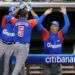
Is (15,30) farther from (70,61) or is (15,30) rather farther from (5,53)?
(70,61)

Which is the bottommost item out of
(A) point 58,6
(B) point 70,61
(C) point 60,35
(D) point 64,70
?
(D) point 64,70

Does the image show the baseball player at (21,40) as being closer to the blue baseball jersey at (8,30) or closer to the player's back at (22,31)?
the player's back at (22,31)

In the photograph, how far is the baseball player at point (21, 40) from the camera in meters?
7.07

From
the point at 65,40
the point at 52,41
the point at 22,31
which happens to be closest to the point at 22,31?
the point at 22,31

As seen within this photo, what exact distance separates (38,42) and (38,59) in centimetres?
400

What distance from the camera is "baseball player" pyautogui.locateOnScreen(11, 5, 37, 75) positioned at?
23.2 ft

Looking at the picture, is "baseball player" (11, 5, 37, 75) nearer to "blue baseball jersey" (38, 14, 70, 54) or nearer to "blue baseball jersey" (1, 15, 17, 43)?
"blue baseball jersey" (1, 15, 17, 43)

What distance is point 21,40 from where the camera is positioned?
709cm

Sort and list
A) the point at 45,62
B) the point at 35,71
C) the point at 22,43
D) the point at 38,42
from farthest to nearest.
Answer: the point at 38,42
the point at 35,71
the point at 45,62
the point at 22,43

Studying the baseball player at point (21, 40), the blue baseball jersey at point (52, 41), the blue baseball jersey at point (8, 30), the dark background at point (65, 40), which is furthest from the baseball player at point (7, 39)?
the dark background at point (65, 40)

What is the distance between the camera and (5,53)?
7223 mm

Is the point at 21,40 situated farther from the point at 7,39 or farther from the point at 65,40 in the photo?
the point at 65,40

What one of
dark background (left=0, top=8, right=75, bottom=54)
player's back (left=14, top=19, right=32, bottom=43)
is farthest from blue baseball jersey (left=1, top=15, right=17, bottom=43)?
dark background (left=0, top=8, right=75, bottom=54)

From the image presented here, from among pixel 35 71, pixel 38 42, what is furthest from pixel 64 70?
pixel 38 42
